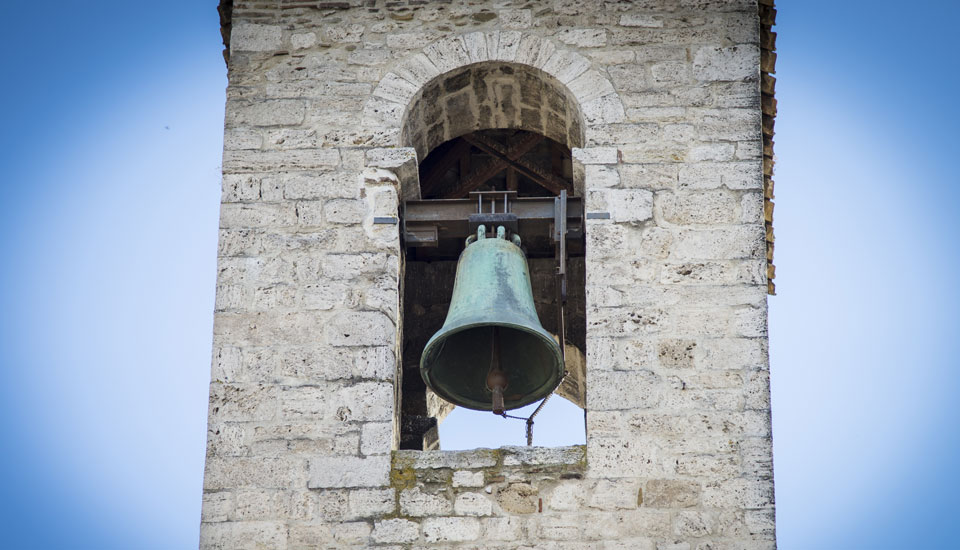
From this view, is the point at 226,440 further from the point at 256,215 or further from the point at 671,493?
the point at 671,493

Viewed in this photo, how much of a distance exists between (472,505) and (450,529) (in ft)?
0.49

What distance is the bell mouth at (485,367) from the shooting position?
329 inches

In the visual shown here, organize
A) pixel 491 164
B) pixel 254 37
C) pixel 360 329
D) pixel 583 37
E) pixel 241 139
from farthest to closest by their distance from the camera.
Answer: pixel 491 164
pixel 254 37
pixel 583 37
pixel 241 139
pixel 360 329

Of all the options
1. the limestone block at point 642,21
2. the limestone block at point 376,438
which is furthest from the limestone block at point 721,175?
the limestone block at point 376,438

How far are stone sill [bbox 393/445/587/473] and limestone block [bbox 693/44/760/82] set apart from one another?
2.14 metres

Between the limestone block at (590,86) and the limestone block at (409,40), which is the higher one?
the limestone block at (409,40)

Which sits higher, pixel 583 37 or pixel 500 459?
pixel 583 37

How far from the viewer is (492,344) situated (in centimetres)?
850

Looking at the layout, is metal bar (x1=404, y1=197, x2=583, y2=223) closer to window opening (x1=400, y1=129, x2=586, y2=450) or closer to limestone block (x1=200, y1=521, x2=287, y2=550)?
window opening (x1=400, y1=129, x2=586, y2=450)

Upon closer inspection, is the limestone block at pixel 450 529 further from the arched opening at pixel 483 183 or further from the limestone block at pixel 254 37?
the limestone block at pixel 254 37

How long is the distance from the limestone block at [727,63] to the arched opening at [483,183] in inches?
26.0

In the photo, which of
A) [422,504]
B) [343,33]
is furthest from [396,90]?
[422,504]

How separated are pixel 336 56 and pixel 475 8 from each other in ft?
2.48

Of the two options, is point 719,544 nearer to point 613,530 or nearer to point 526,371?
point 613,530
